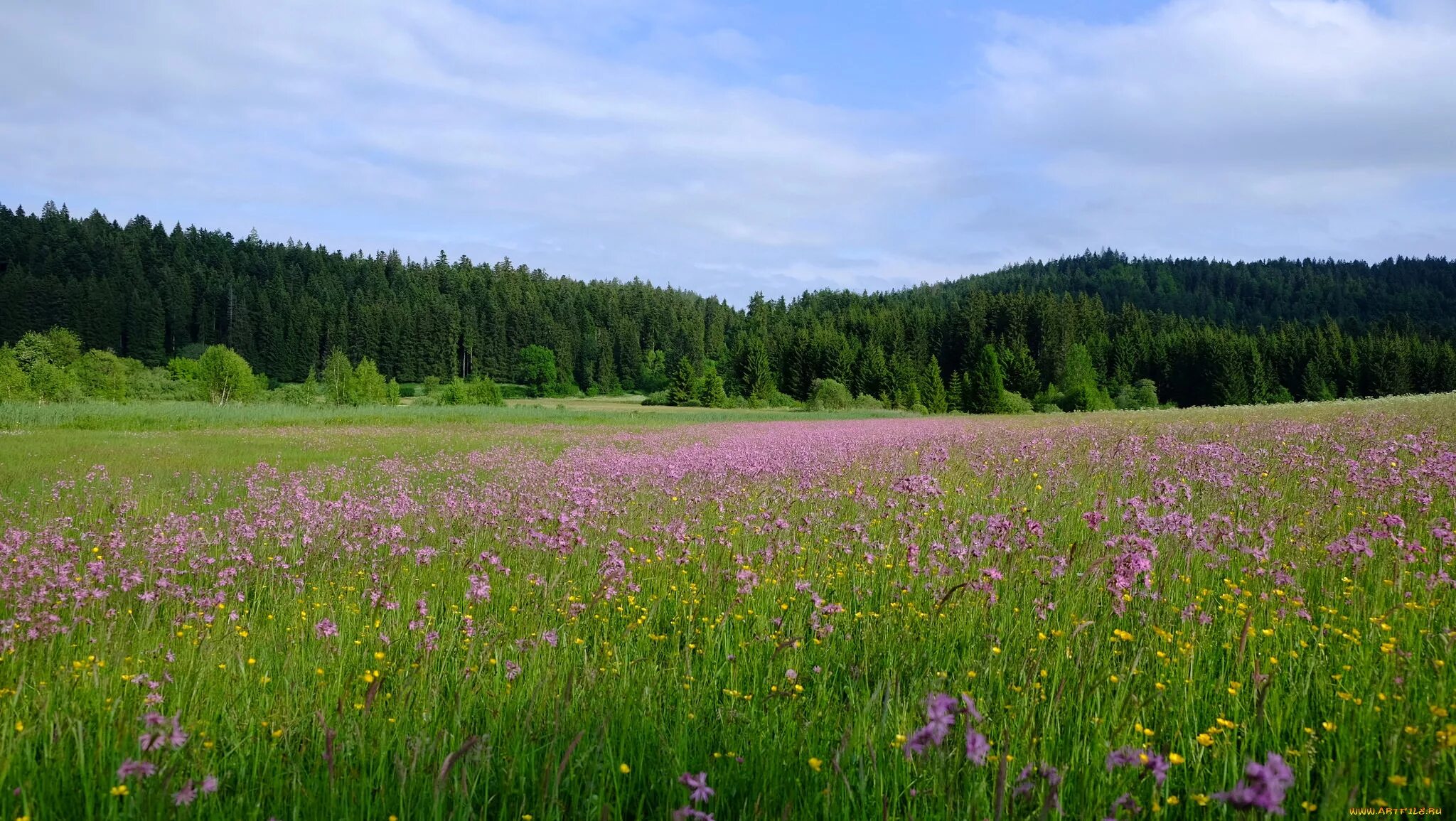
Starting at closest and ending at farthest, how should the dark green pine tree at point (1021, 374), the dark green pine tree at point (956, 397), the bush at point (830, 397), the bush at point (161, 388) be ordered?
1. the bush at point (830, 397)
2. the bush at point (161, 388)
3. the dark green pine tree at point (956, 397)
4. the dark green pine tree at point (1021, 374)

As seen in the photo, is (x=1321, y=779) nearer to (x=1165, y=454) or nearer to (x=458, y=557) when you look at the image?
(x=458, y=557)

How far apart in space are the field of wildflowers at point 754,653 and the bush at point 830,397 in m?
65.4

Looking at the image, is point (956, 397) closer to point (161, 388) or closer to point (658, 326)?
point (658, 326)

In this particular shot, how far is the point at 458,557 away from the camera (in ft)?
18.6

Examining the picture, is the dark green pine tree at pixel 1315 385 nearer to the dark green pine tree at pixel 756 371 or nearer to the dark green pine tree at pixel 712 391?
the dark green pine tree at pixel 756 371

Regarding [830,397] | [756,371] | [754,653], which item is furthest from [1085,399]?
[754,653]

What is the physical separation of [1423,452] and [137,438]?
31.1 meters

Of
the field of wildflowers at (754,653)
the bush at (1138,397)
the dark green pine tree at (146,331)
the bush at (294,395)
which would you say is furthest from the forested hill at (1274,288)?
the field of wildflowers at (754,653)

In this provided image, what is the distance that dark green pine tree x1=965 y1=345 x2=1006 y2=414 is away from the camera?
248 ft

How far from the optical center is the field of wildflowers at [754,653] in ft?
7.50

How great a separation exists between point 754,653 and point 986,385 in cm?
7772

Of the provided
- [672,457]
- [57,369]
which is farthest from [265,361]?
[672,457]

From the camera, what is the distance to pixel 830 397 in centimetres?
7400

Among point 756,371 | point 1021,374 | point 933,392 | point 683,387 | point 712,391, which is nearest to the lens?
point 933,392
